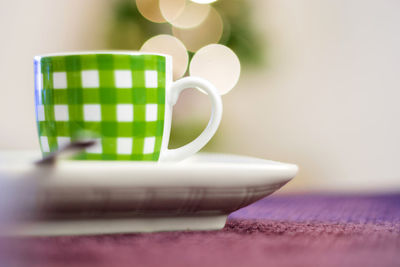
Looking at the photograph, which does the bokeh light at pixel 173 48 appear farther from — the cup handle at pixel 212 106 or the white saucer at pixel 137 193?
the white saucer at pixel 137 193

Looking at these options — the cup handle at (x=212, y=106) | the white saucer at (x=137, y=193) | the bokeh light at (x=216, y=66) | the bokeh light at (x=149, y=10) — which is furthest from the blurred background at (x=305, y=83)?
the white saucer at (x=137, y=193)

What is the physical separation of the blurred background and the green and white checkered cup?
1503mm

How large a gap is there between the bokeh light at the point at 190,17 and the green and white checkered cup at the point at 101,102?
42.1 inches

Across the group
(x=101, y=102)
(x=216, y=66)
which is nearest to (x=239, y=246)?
(x=101, y=102)

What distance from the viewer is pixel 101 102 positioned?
1.58ft

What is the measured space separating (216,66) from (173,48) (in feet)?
0.64

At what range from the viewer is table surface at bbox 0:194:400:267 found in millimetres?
323

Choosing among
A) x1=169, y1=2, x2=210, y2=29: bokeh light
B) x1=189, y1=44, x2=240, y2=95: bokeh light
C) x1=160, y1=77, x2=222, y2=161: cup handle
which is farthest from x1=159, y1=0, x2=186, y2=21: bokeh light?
x1=160, y1=77, x2=222, y2=161: cup handle

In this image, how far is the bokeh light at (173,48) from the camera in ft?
5.00

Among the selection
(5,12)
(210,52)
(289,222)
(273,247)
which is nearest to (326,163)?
(210,52)

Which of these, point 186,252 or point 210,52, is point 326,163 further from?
point 186,252

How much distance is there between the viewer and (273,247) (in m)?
0.37

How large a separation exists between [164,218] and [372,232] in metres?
0.17

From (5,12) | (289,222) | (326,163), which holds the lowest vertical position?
(326,163)
